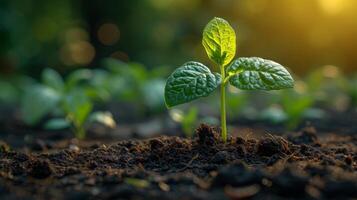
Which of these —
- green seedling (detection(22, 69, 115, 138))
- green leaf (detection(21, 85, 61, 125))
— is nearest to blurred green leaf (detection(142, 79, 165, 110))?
green seedling (detection(22, 69, 115, 138))

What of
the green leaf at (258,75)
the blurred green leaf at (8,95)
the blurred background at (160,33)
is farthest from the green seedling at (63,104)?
the blurred background at (160,33)

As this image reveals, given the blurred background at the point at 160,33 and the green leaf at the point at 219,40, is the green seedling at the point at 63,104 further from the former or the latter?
the blurred background at the point at 160,33

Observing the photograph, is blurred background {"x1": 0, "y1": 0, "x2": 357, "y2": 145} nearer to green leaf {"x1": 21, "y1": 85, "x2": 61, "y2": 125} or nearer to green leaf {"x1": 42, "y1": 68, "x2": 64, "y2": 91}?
green leaf {"x1": 42, "y1": 68, "x2": 64, "y2": 91}

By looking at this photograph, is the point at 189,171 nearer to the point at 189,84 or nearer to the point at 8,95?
the point at 189,84

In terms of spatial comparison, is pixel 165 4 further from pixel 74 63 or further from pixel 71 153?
pixel 71 153

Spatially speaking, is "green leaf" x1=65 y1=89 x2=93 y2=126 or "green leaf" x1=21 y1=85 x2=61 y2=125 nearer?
"green leaf" x1=65 y1=89 x2=93 y2=126

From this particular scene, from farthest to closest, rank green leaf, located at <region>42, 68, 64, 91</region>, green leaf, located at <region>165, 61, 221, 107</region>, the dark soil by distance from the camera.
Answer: green leaf, located at <region>42, 68, 64, 91</region> < green leaf, located at <region>165, 61, 221, 107</region> < the dark soil

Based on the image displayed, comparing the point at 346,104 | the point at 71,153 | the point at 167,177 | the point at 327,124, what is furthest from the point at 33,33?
the point at 167,177
